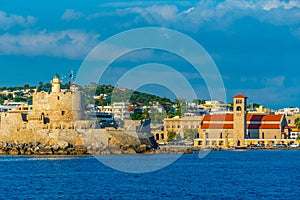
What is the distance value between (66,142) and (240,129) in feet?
104

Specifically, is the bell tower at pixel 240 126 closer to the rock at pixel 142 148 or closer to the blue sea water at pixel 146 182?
the rock at pixel 142 148

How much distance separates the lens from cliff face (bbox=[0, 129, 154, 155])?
181 ft

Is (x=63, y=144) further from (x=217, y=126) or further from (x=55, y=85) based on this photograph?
(x=217, y=126)

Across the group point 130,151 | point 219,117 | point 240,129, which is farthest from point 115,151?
point 219,117

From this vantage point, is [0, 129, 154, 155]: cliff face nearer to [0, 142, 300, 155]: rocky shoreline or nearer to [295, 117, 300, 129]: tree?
[0, 142, 300, 155]: rocky shoreline

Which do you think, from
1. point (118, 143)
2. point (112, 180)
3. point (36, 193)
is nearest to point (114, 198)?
point (36, 193)

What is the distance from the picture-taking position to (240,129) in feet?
273

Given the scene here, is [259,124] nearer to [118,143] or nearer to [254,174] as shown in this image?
[118,143]

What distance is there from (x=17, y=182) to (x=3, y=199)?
21.6 feet

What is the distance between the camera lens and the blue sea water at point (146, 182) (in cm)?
2852

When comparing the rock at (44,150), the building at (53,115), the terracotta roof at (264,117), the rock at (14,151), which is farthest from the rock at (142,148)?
the terracotta roof at (264,117)

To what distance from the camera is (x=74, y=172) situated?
1527 inches

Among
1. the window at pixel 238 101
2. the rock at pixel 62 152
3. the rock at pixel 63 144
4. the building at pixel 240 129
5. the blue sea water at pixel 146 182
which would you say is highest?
the window at pixel 238 101

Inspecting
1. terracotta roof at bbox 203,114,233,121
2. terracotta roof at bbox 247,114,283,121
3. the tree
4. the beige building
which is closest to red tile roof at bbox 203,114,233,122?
terracotta roof at bbox 203,114,233,121
